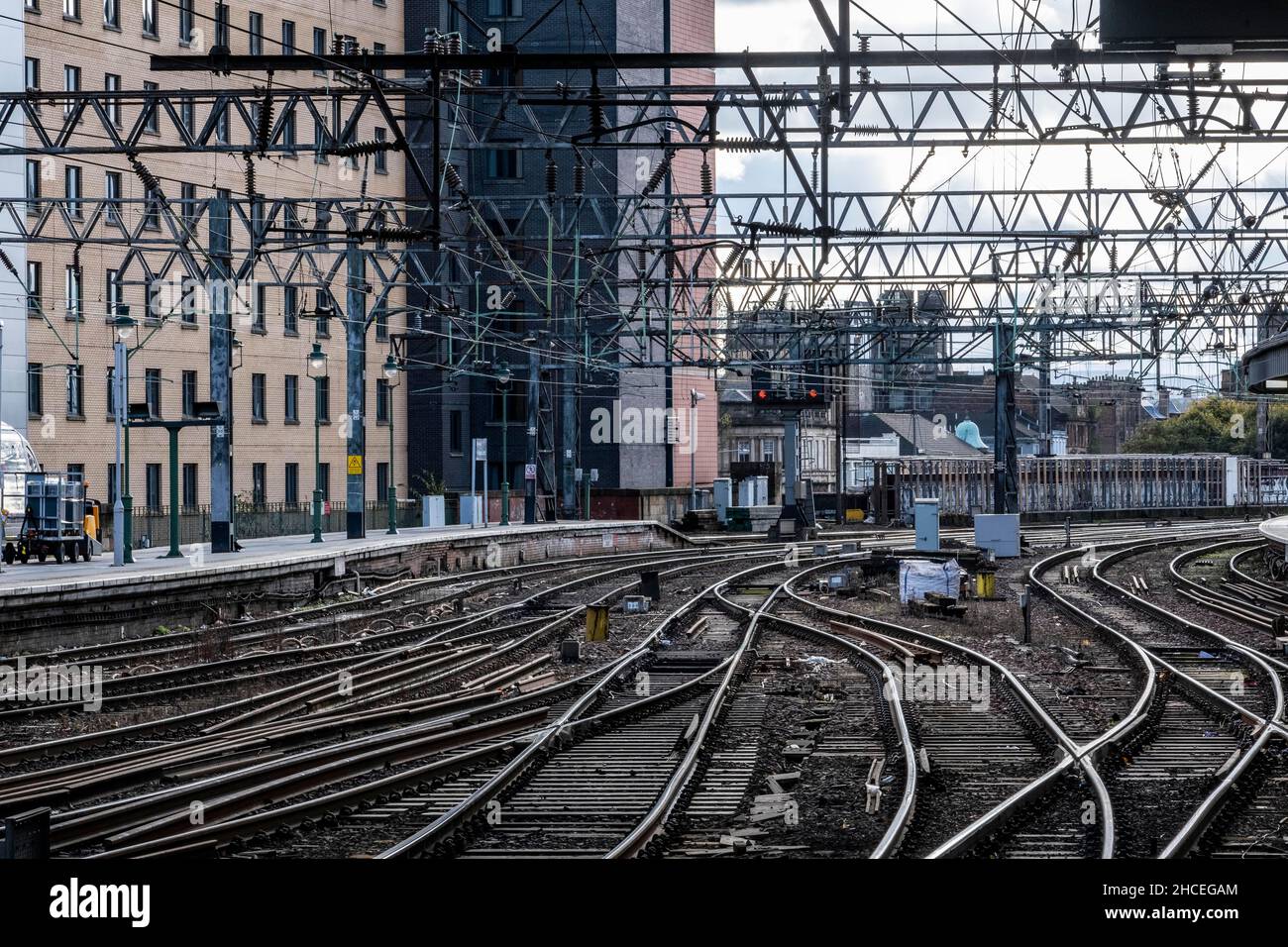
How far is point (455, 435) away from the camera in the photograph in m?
59.8

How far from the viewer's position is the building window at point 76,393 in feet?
151

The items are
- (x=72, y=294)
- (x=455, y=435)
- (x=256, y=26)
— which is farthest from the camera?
(x=455, y=435)

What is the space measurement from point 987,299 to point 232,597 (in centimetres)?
2620

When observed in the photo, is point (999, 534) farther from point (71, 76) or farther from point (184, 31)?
point (184, 31)

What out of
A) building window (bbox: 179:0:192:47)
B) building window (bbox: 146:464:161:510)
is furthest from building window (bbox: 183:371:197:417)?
building window (bbox: 179:0:192:47)

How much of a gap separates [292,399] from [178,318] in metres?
6.58

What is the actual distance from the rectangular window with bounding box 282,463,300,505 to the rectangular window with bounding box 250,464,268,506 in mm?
1137

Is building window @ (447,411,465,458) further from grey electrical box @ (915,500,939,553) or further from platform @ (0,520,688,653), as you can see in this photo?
grey electrical box @ (915,500,939,553)

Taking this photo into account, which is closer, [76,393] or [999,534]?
[999,534]

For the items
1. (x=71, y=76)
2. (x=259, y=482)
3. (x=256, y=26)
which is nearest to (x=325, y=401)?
(x=259, y=482)

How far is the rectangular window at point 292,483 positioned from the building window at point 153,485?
5.47 m

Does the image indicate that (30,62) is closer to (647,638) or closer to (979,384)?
(647,638)

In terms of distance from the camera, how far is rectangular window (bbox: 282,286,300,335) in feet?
176

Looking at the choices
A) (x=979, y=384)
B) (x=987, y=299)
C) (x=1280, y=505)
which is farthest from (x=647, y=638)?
(x=979, y=384)
